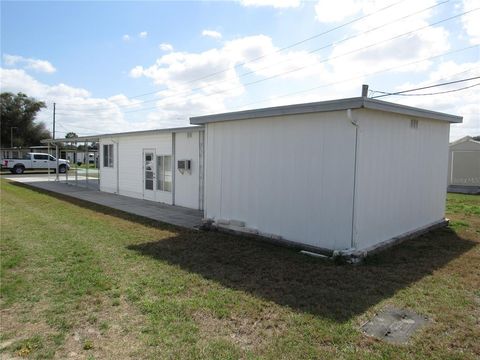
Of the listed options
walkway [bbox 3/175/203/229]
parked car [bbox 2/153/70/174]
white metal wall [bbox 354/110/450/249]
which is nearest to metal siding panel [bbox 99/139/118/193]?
walkway [bbox 3/175/203/229]

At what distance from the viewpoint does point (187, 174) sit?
1202cm

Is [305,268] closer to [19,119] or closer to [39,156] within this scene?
[39,156]

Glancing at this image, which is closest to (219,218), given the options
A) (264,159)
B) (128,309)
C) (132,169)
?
(264,159)

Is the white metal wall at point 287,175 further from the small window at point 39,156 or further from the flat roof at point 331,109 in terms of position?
the small window at point 39,156

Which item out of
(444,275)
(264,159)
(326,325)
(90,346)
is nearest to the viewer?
(90,346)

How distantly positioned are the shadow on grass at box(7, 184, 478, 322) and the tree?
46.2 metres

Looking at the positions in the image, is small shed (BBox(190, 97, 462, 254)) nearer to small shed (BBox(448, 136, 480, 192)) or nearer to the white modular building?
the white modular building

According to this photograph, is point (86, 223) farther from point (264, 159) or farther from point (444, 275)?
point (444, 275)

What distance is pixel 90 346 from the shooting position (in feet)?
11.3

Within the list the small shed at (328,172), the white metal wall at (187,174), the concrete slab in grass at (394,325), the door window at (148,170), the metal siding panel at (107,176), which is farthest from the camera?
the metal siding panel at (107,176)

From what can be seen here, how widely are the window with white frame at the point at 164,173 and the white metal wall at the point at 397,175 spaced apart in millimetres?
7770

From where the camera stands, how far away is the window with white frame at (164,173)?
1291 centimetres

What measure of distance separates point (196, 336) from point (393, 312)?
7.10ft

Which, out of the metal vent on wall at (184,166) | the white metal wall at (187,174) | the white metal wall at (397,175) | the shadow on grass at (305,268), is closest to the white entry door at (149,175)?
the white metal wall at (187,174)
